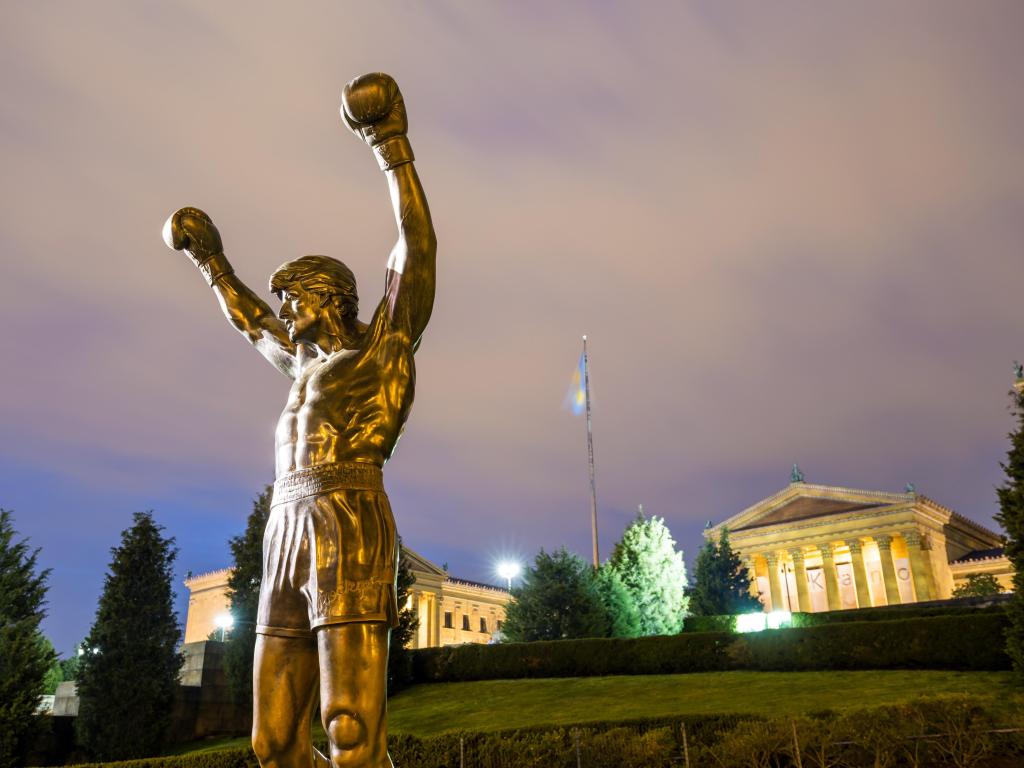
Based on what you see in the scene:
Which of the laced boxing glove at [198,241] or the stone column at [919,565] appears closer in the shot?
the laced boxing glove at [198,241]

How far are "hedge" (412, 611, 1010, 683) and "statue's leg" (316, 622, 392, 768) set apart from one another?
22890mm

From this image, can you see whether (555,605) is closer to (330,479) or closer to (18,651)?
(18,651)

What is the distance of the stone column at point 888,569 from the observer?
64500mm

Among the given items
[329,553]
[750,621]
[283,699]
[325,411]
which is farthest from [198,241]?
[750,621]

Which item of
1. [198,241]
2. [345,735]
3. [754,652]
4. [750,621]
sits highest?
[198,241]

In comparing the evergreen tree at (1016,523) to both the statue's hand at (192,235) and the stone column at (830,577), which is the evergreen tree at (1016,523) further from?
the stone column at (830,577)

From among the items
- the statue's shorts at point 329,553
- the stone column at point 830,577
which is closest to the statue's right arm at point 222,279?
the statue's shorts at point 329,553

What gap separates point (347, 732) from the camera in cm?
329

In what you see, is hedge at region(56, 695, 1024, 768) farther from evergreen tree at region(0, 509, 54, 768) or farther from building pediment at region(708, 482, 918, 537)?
building pediment at region(708, 482, 918, 537)

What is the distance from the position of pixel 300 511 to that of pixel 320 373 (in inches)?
27.2

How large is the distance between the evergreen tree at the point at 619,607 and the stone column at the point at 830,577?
39198 millimetres

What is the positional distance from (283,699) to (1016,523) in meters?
17.3

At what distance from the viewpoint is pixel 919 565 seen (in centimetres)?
6362

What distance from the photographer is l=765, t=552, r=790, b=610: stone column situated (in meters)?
69.3
